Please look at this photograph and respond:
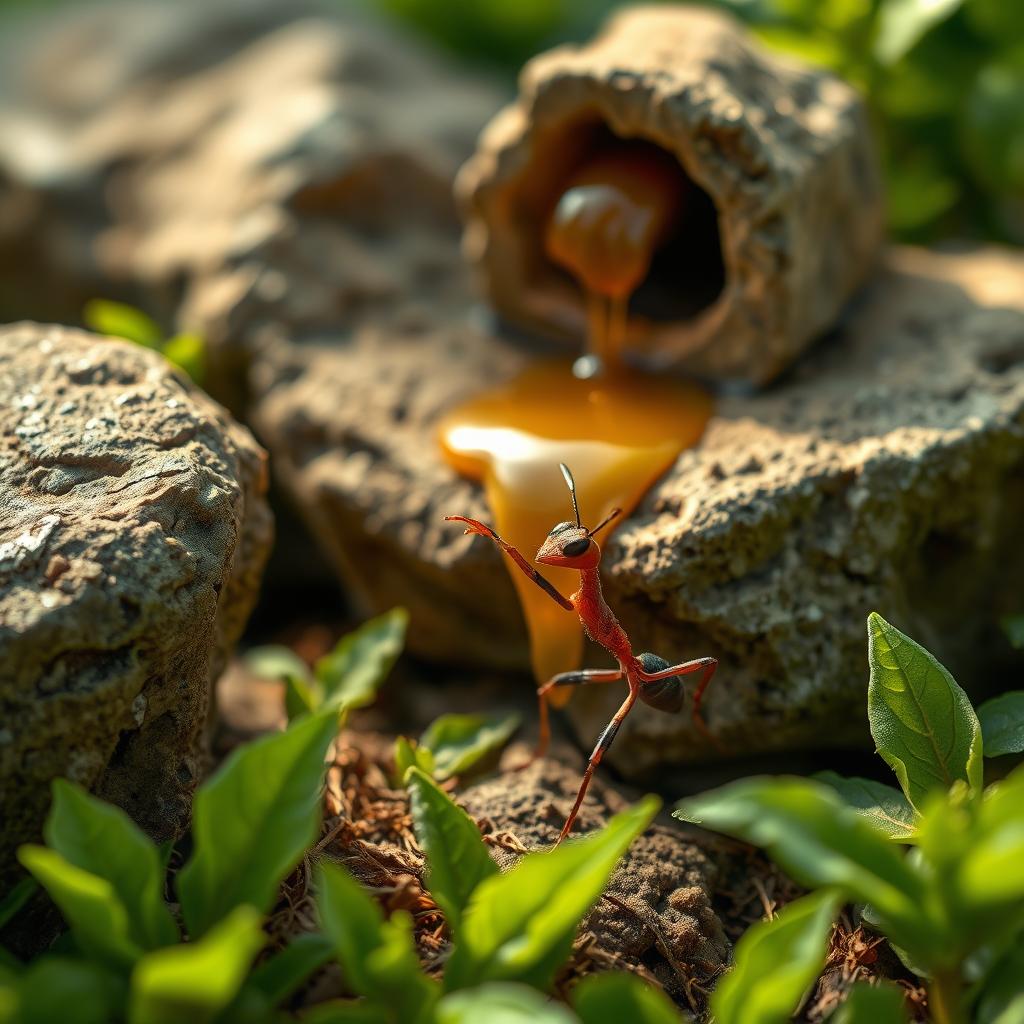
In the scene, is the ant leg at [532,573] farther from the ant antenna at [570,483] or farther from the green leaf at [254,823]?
the green leaf at [254,823]

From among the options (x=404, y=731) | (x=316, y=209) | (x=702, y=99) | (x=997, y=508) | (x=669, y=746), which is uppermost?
(x=702, y=99)

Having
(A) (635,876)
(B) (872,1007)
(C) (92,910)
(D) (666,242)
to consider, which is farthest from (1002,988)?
(D) (666,242)

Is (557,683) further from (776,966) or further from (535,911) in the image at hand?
(776,966)

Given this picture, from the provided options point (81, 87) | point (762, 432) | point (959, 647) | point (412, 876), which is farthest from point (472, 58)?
point (412, 876)

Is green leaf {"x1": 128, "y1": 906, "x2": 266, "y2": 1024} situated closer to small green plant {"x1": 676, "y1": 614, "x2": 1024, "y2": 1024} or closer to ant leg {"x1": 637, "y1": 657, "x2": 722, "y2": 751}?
small green plant {"x1": 676, "y1": 614, "x2": 1024, "y2": 1024}

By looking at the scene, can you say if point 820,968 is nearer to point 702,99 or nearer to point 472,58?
point 702,99

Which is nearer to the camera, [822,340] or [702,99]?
[702,99]
